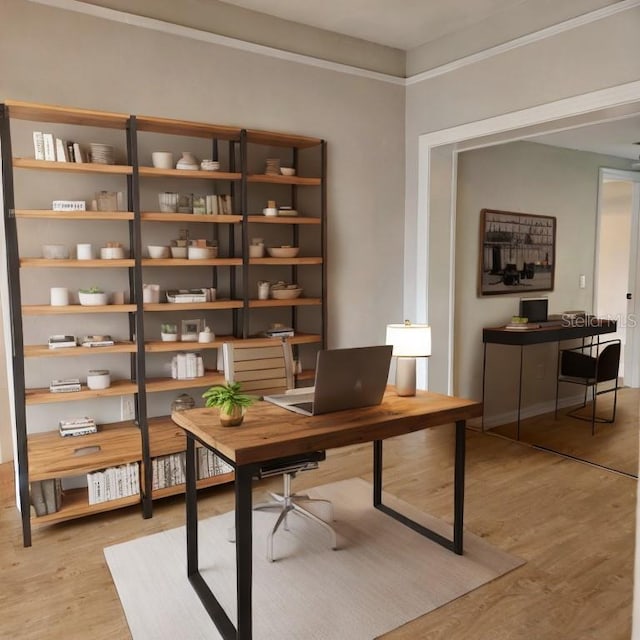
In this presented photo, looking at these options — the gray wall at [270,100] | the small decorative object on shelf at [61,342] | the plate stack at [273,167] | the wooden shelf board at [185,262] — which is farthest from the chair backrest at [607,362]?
the small decorative object on shelf at [61,342]

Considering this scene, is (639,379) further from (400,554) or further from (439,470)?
(400,554)

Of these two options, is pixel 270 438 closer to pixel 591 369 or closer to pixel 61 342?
pixel 61 342

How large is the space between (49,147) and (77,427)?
5.03ft

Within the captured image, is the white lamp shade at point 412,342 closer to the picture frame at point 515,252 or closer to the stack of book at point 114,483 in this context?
the stack of book at point 114,483

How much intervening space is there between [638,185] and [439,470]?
4.46m

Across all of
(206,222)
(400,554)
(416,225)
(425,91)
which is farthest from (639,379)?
(206,222)

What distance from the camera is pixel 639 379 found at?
6512mm

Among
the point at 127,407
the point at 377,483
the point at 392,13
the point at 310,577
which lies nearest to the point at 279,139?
the point at 392,13

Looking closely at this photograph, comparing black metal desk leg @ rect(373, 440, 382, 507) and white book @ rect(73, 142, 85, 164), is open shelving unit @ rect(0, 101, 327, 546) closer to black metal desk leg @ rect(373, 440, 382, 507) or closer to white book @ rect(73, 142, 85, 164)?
white book @ rect(73, 142, 85, 164)

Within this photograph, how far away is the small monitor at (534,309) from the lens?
5.32 metres

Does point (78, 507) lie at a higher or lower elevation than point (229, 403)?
lower

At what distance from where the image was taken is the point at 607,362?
505 cm

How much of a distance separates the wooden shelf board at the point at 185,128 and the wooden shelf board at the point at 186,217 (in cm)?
48

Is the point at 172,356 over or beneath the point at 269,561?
over
